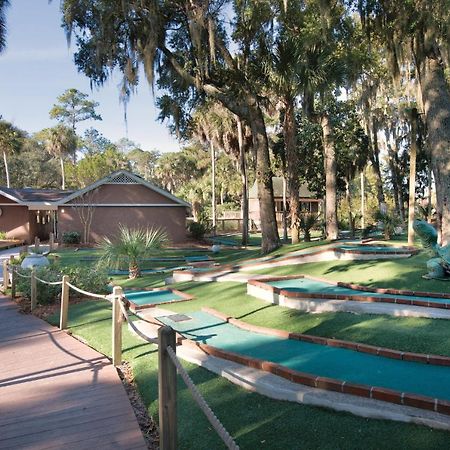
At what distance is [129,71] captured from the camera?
15.7 metres

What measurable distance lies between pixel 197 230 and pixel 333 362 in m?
23.5

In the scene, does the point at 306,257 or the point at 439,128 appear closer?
the point at 439,128

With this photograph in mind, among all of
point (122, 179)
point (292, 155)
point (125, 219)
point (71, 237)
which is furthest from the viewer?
point (125, 219)

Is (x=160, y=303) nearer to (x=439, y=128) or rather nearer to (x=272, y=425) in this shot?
(x=272, y=425)

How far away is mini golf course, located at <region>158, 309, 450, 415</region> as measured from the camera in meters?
3.96

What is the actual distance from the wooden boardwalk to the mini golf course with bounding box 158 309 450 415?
1422 millimetres

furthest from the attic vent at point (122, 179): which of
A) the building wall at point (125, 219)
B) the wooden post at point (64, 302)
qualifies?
the wooden post at point (64, 302)

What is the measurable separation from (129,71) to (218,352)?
1279 cm

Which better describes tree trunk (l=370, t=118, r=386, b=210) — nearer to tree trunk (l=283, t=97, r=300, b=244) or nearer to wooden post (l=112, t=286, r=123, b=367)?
tree trunk (l=283, t=97, r=300, b=244)

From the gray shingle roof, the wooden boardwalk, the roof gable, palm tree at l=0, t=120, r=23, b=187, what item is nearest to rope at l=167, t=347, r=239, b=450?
the wooden boardwalk

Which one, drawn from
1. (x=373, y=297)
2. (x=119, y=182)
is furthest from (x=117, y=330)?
(x=119, y=182)

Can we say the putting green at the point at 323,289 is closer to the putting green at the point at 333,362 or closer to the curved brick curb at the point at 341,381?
the curved brick curb at the point at 341,381

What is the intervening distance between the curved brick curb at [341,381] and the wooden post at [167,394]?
1.70 m

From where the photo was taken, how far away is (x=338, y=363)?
16.3 ft
